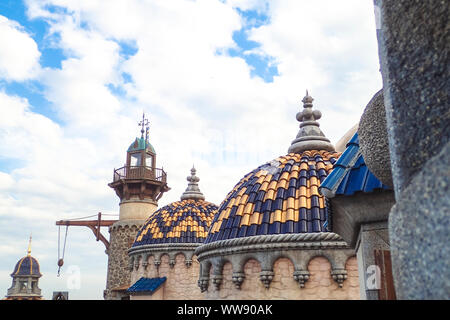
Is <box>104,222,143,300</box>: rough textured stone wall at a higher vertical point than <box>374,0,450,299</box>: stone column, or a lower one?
higher

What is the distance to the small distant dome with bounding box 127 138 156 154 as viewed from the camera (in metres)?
32.6

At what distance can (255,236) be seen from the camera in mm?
9055

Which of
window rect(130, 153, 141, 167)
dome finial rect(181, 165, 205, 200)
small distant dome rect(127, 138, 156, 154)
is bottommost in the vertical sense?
dome finial rect(181, 165, 205, 200)

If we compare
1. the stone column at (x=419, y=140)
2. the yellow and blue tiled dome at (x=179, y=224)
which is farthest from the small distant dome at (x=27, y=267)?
the stone column at (x=419, y=140)

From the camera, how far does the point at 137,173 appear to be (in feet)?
102

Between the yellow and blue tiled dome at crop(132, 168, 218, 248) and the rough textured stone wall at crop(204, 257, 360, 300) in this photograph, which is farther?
the yellow and blue tiled dome at crop(132, 168, 218, 248)

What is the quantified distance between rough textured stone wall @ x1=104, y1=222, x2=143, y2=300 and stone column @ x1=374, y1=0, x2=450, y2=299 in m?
27.5

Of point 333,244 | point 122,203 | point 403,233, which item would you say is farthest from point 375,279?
point 122,203

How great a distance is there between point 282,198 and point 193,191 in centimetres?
1573

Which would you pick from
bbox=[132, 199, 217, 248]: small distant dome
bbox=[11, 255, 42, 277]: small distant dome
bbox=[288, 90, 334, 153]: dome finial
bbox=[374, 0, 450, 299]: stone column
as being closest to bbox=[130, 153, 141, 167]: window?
bbox=[132, 199, 217, 248]: small distant dome

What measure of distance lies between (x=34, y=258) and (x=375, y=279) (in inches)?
1997

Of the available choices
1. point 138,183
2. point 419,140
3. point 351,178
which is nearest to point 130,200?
point 138,183

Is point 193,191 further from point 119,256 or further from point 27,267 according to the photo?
point 27,267

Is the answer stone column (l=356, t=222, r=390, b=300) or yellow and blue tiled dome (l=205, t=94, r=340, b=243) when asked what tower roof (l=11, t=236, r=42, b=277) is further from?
stone column (l=356, t=222, r=390, b=300)
